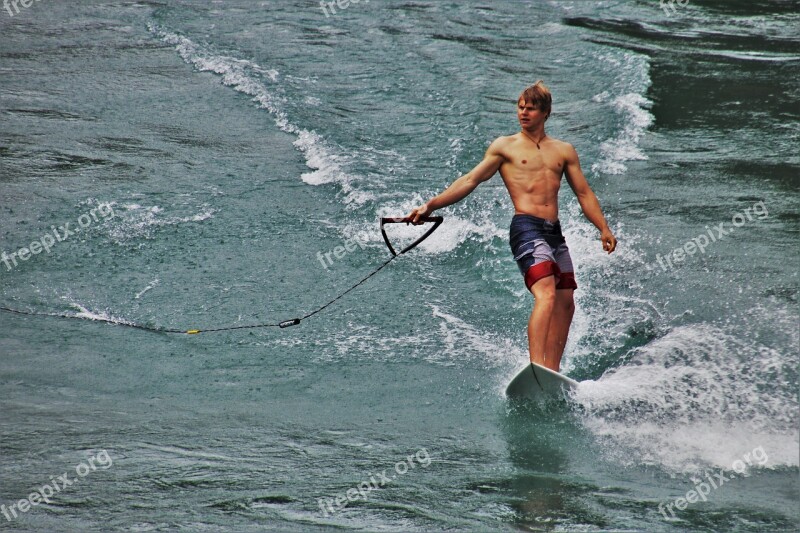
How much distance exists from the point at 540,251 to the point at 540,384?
99 cm

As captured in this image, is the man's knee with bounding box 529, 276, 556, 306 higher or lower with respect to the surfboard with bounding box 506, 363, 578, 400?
higher

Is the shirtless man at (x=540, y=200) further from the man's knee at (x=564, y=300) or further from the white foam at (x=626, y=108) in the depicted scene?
the white foam at (x=626, y=108)

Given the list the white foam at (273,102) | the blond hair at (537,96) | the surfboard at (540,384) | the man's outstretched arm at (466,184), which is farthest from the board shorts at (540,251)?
the white foam at (273,102)

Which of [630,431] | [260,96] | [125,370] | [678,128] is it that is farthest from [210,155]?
[630,431]

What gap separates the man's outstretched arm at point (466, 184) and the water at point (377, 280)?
1407 millimetres

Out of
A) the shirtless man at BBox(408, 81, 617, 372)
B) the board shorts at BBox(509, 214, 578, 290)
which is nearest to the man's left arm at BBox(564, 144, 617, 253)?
the shirtless man at BBox(408, 81, 617, 372)

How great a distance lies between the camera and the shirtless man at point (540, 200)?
24.9 ft

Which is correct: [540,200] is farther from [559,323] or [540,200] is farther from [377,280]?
[377,280]

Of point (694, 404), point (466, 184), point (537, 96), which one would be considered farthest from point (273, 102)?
point (694, 404)

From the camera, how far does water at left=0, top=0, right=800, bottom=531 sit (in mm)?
6402

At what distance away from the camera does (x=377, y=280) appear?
998 cm

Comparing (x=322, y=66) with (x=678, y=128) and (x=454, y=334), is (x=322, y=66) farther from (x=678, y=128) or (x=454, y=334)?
(x=454, y=334)

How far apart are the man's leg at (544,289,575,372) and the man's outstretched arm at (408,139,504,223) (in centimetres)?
102

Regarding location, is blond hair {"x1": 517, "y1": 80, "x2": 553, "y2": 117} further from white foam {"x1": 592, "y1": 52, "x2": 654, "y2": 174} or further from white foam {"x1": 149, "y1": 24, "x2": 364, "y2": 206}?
white foam {"x1": 592, "y1": 52, "x2": 654, "y2": 174}
